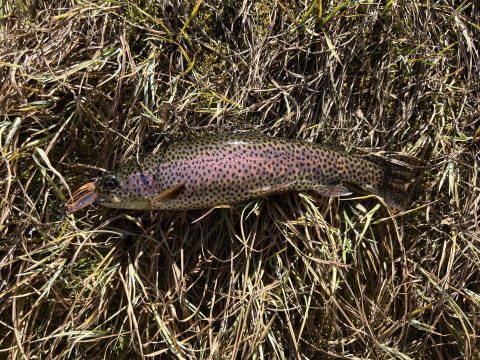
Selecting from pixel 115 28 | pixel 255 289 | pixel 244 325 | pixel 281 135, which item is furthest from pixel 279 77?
pixel 244 325

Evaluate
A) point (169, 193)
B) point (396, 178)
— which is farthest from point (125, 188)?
point (396, 178)

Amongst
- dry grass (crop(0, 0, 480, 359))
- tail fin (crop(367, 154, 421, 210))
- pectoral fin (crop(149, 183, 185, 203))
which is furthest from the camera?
tail fin (crop(367, 154, 421, 210))

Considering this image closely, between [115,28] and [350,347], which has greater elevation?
[115,28]

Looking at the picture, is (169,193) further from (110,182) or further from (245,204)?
(245,204)

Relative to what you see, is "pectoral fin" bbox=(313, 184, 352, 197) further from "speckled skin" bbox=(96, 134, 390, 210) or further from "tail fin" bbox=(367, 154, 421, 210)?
"tail fin" bbox=(367, 154, 421, 210)

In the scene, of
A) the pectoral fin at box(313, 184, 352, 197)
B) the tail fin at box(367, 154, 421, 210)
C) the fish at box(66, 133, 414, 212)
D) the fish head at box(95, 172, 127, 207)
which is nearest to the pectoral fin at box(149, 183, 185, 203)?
the fish at box(66, 133, 414, 212)

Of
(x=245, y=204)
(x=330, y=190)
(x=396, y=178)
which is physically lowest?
(x=245, y=204)

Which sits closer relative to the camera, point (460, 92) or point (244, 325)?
point (244, 325)

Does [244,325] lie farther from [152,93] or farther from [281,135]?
[152,93]
